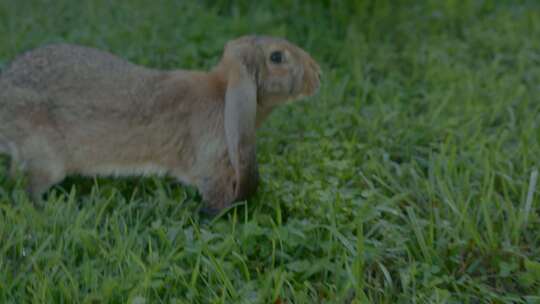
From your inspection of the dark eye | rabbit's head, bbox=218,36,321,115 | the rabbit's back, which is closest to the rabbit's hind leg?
the rabbit's back

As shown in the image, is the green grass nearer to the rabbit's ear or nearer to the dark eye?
the rabbit's ear

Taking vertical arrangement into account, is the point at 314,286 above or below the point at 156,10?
below

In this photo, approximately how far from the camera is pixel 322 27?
19.8 feet

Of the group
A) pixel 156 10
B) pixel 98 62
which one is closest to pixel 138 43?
pixel 156 10

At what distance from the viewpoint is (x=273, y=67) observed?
405 centimetres

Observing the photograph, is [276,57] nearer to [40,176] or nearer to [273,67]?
[273,67]

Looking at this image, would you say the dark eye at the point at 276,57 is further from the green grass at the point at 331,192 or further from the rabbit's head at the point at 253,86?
the green grass at the point at 331,192

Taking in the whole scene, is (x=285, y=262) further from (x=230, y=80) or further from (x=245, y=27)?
(x=245, y=27)

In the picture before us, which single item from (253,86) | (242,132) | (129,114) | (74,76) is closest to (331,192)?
(242,132)

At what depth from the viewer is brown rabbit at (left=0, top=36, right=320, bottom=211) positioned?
3959mm

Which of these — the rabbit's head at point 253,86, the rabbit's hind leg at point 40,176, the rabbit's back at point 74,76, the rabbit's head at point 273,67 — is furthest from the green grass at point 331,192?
the rabbit's back at point 74,76

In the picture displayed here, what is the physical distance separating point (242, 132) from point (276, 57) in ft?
1.92

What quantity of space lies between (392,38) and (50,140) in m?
3.28

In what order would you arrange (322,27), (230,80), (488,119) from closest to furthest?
(230,80), (488,119), (322,27)
